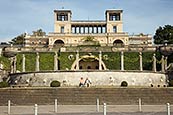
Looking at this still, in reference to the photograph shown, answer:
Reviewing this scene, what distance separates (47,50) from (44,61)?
5197mm

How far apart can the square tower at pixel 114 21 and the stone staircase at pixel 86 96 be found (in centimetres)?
6308

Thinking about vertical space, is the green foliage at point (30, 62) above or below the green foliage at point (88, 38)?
below

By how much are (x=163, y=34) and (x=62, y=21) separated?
93.5 feet

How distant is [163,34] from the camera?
92.6 m

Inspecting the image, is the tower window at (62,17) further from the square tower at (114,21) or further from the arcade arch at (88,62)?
the arcade arch at (88,62)

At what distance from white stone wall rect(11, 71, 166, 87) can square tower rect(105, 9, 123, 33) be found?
149 feet

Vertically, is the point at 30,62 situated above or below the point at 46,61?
below

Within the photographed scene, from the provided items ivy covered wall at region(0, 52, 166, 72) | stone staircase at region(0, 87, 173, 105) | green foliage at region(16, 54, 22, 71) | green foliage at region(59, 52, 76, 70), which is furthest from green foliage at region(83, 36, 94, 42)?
stone staircase at region(0, 87, 173, 105)

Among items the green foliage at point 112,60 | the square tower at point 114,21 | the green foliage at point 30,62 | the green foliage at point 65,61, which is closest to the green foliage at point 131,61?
the green foliage at point 112,60

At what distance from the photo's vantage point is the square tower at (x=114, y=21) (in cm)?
9031

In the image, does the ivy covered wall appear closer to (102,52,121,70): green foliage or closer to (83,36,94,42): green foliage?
(102,52,121,70): green foliage

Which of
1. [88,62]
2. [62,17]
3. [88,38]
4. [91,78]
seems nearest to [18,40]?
[62,17]

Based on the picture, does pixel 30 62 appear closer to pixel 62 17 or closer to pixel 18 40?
pixel 62 17

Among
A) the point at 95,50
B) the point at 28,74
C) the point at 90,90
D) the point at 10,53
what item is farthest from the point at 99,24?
the point at 90,90
